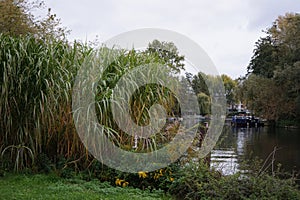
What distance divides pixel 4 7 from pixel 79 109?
13.2 ft

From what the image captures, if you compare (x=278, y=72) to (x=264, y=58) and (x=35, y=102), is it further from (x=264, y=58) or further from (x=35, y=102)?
(x=35, y=102)

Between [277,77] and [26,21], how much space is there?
2189cm

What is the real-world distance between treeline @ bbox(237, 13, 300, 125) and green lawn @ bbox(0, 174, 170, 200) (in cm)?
2285

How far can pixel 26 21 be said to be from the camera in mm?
7379

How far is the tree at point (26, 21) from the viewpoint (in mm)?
6450

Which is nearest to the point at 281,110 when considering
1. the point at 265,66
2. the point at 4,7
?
the point at 265,66

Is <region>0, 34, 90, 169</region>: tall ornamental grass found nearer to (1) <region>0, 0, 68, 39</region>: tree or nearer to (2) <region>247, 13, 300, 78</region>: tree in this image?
(1) <region>0, 0, 68, 39</region>: tree

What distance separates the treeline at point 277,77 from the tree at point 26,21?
1953 cm

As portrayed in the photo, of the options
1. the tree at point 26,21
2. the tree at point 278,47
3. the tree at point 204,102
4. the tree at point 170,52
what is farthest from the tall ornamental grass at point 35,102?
the tree at point 278,47

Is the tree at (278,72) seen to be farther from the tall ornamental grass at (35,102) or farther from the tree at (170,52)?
the tall ornamental grass at (35,102)

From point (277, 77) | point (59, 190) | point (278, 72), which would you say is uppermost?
point (278, 72)

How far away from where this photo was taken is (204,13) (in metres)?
8.02

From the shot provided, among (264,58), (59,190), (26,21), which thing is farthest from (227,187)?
(264,58)

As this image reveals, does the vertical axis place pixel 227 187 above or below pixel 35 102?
below
